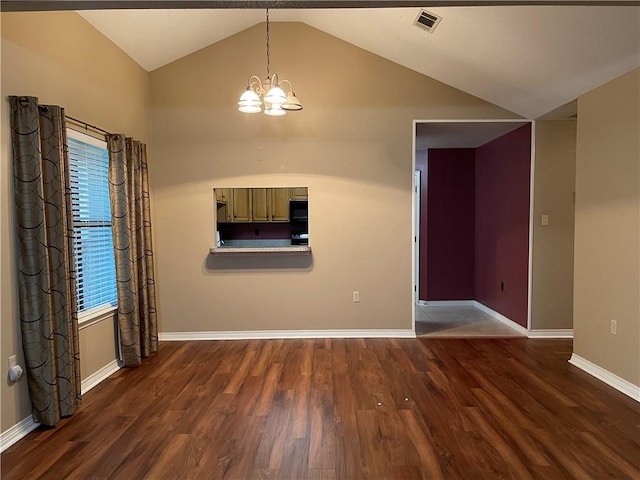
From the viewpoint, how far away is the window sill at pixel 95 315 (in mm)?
2875

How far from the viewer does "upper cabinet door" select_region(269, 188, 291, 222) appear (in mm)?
4102

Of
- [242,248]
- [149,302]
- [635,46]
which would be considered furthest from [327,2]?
[149,302]

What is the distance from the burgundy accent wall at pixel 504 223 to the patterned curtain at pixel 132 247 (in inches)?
166

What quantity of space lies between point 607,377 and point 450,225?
9.72ft

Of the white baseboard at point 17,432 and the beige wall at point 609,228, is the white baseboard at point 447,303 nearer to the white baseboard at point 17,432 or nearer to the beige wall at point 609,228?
the beige wall at point 609,228

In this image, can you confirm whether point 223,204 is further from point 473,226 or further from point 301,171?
point 473,226

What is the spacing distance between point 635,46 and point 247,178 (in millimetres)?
3478

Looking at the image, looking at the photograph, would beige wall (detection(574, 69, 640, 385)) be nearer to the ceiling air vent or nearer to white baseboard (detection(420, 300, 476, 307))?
the ceiling air vent

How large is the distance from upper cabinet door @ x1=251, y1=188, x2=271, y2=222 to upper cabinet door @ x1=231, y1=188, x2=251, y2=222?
0.16 feet

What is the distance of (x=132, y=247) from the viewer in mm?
3342

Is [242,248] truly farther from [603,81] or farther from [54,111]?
[603,81]

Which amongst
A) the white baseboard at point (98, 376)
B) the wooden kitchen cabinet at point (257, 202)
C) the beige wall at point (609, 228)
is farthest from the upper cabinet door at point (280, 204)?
the beige wall at point (609, 228)

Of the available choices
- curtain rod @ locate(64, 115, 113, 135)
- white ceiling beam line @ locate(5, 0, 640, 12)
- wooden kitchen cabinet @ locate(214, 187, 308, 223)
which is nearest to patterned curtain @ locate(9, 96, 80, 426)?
curtain rod @ locate(64, 115, 113, 135)

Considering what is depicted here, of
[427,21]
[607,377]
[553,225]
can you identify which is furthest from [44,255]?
[553,225]
